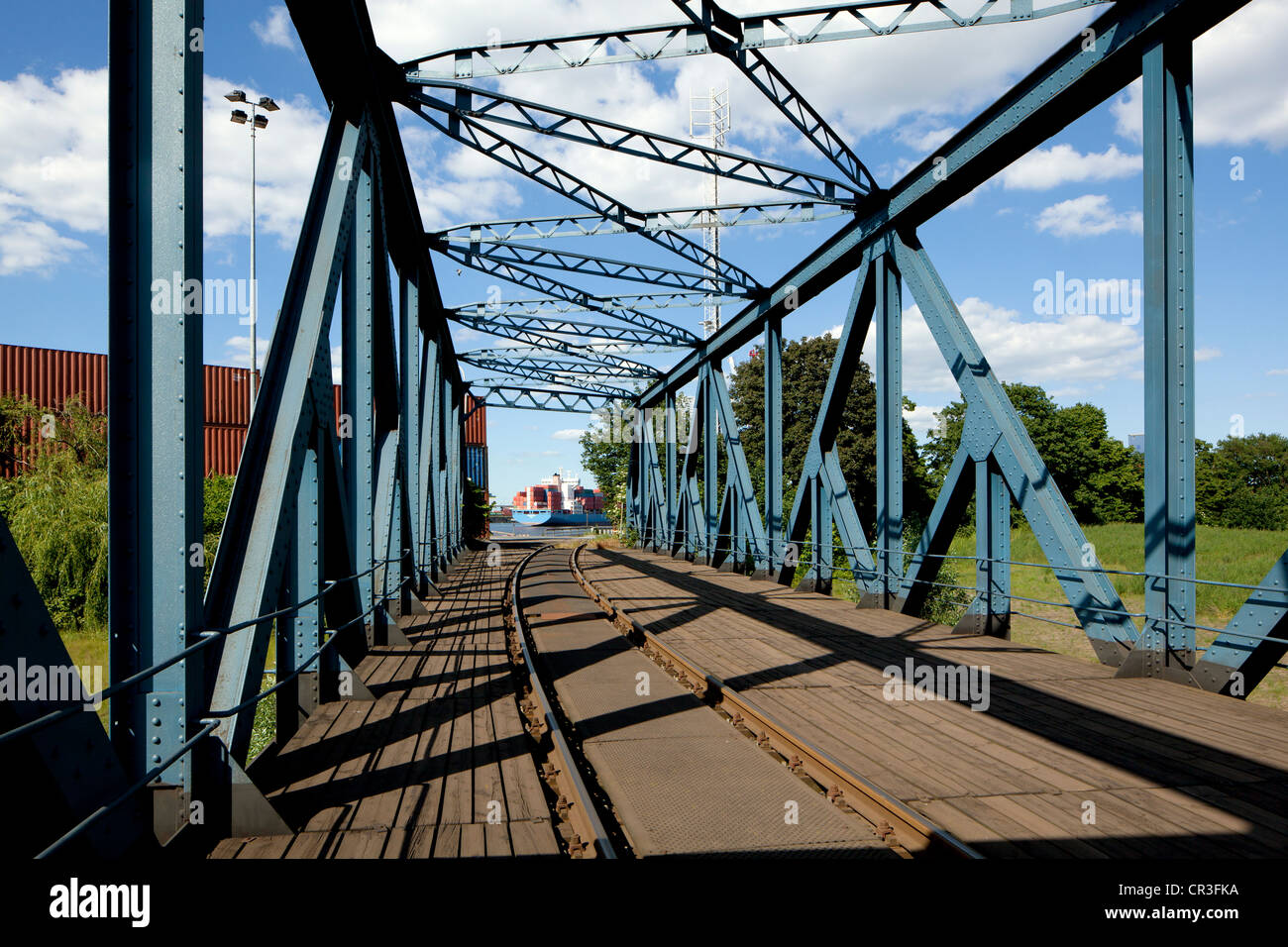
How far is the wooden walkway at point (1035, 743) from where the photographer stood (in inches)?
153

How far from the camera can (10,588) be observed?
2678mm

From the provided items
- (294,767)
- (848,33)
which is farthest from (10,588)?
(848,33)

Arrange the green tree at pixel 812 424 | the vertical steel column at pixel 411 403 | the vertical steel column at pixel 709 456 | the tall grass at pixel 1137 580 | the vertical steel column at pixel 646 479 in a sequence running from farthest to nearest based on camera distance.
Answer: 1. the green tree at pixel 812 424
2. the vertical steel column at pixel 646 479
3. the vertical steel column at pixel 709 456
4. the tall grass at pixel 1137 580
5. the vertical steel column at pixel 411 403

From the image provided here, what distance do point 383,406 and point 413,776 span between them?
699 centimetres

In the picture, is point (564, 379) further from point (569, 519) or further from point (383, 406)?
point (569, 519)

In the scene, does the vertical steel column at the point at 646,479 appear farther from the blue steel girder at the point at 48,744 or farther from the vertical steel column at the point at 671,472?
the blue steel girder at the point at 48,744

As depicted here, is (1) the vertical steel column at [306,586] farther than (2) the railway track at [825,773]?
Yes

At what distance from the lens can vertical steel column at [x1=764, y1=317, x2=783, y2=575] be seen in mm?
16656

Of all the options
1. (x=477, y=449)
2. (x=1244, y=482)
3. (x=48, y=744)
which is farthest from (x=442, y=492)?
(x=1244, y=482)

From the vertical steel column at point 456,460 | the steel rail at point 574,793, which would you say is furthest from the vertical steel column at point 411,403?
the vertical steel column at point 456,460

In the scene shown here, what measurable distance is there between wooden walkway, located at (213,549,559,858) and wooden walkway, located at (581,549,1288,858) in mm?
2085

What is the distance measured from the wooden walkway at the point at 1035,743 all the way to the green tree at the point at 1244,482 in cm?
4847

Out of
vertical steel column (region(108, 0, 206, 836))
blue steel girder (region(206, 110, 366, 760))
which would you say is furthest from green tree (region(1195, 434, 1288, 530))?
vertical steel column (region(108, 0, 206, 836))
